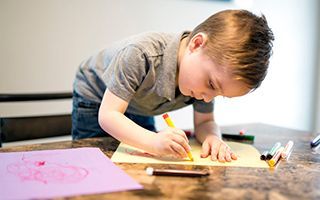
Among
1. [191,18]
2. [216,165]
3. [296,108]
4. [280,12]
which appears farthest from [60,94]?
[296,108]

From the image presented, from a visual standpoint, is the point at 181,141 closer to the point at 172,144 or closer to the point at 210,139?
the point at 172,144

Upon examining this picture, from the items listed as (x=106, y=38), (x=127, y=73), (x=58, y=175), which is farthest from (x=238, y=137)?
(x=106, y=38)

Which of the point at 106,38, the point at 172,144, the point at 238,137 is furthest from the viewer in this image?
the point at 106,38

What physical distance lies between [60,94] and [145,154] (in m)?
0.48

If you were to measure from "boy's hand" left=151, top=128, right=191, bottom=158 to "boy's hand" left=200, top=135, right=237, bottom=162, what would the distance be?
60 millimetres

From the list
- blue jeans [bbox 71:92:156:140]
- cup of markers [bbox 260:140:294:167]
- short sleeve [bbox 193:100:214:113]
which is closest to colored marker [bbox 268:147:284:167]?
cup of markers [bbox 260:140:294:167]

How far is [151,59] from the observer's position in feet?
2.26

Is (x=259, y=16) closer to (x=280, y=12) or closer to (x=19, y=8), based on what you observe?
(x=19, y=8)

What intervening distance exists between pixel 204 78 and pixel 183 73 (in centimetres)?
6

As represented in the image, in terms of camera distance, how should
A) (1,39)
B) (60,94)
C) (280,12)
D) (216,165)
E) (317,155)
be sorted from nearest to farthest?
(216,165)
(317,155)
(60,94)
(1,39)
(280,12)

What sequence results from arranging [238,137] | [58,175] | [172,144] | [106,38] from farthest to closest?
[106,38] → [238,137] → [172,144] → [58,175]

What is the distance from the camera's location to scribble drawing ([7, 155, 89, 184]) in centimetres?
45

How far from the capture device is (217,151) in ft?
2.04

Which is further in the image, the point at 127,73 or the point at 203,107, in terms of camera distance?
the point at 203,107
